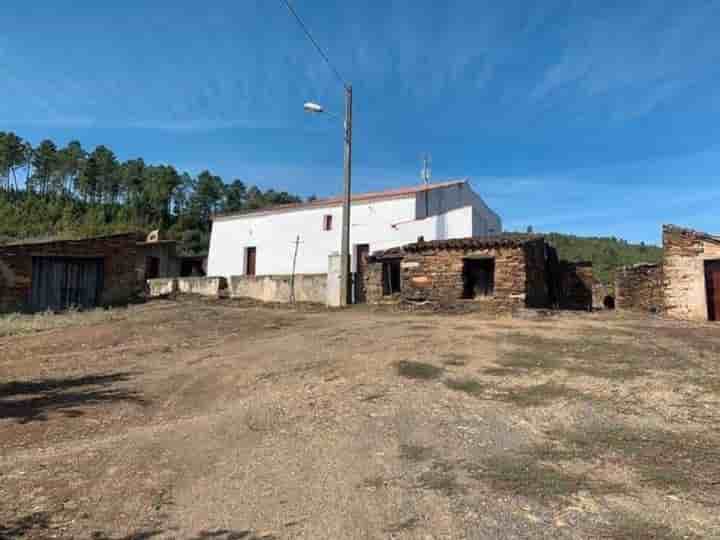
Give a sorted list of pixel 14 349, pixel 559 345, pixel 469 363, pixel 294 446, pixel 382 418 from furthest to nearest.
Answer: pixel 14 349, pixel 559 345, pixel 469 363, pixel 382 418, pixel 294 446

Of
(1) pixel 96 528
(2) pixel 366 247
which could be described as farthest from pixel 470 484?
(2) pixel 366 247

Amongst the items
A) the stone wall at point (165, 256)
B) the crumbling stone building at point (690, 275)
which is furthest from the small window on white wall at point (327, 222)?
the crumbling stone building at point (690, 275)

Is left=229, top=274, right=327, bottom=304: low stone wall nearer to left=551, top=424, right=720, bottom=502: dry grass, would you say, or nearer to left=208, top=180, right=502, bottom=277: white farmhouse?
left=208, top=180, right=502, bottom=277: white farmhouse

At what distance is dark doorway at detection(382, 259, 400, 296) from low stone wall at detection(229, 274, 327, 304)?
225cm

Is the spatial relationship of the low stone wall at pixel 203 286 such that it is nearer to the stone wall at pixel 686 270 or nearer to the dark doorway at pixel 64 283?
the dark doorway at pixel 64 283

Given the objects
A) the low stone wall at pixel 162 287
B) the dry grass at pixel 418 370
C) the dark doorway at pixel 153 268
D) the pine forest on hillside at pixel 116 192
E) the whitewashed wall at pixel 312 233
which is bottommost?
the dry grass at pixel 418 370

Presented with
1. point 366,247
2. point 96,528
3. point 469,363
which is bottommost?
point 96,528

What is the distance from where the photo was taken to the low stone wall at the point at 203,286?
769 inches

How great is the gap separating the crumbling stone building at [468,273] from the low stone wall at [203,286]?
6.35 metres

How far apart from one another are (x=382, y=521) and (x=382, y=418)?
1.87 m

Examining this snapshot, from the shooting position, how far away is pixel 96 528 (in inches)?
111

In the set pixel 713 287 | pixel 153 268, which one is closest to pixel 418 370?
pixel 713 287

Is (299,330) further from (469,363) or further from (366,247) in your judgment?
(366,247)

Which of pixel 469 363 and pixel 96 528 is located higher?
pixel 469 363
